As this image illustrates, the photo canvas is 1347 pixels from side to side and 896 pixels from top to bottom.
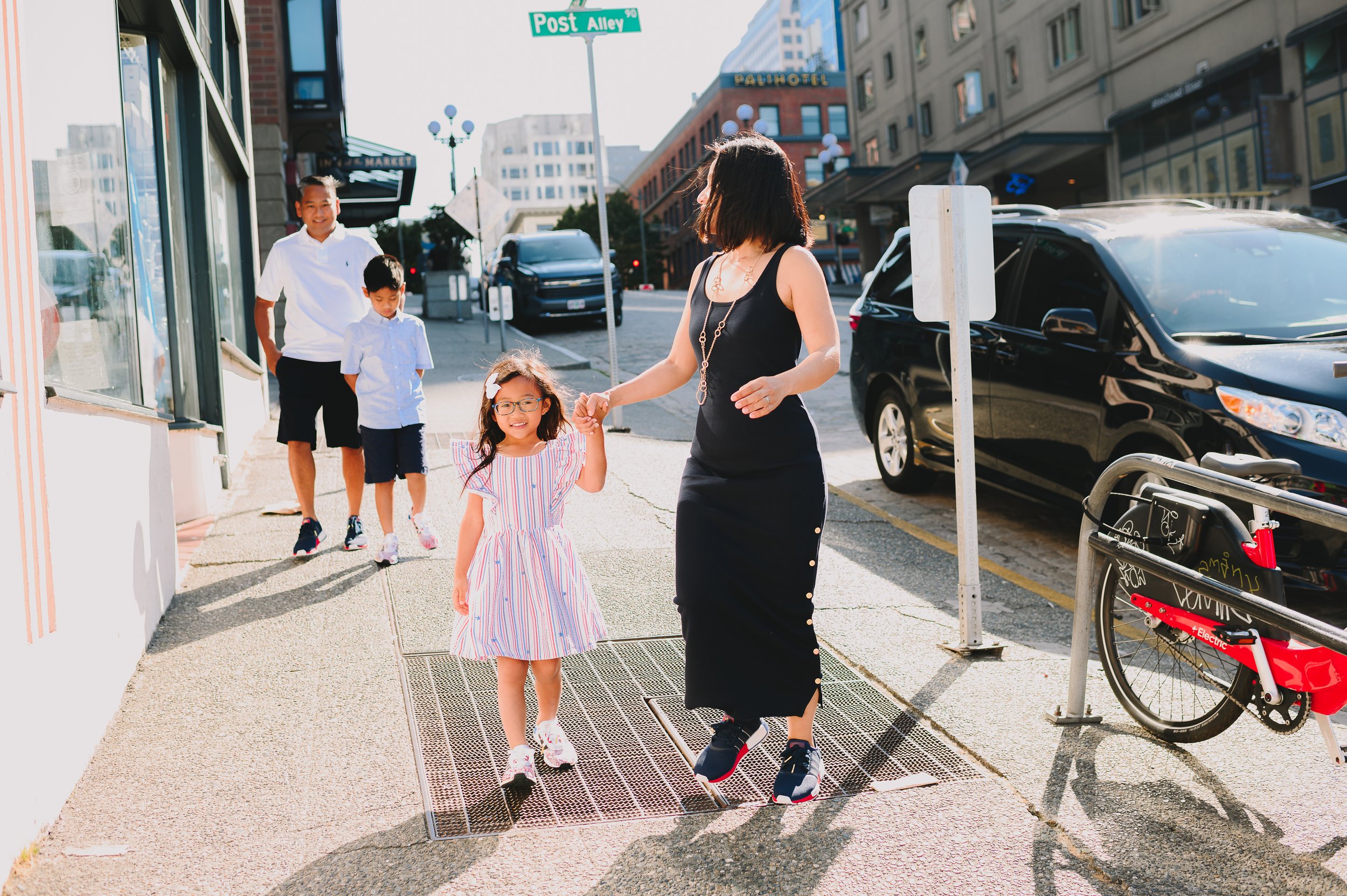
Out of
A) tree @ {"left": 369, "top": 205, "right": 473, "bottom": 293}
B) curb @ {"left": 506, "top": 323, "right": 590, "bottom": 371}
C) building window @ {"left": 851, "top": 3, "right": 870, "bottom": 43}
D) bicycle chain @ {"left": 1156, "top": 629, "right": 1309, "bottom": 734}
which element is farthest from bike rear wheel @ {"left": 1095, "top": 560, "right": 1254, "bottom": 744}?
building window @ {"left": 851, "top": 3, "right": 870, "bottom": 43}

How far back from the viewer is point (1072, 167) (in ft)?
114

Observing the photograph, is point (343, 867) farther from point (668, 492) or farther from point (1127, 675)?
point (668, 492)

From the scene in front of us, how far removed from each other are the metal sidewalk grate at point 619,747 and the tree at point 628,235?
78.0m

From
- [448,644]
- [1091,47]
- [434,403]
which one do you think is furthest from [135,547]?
[1091,47]

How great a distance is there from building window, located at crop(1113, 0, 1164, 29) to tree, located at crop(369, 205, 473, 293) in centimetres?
2525

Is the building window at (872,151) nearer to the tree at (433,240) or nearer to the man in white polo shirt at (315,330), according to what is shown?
the tree at (433,240)

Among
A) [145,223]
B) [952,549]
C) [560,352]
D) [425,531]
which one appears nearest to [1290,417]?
[952,549]

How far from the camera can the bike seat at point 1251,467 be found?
11.0 ft

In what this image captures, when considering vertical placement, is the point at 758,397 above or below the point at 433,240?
A: below

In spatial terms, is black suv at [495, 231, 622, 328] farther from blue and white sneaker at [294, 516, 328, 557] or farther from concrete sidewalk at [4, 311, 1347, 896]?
concrete sidewalk at [4, 311, 1347, 896]

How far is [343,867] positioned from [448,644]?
190 centimetres

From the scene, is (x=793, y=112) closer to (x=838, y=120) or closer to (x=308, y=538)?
(x=838, y=120)

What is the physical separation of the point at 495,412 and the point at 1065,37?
35081 millimetres

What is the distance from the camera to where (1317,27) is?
77.0ft
